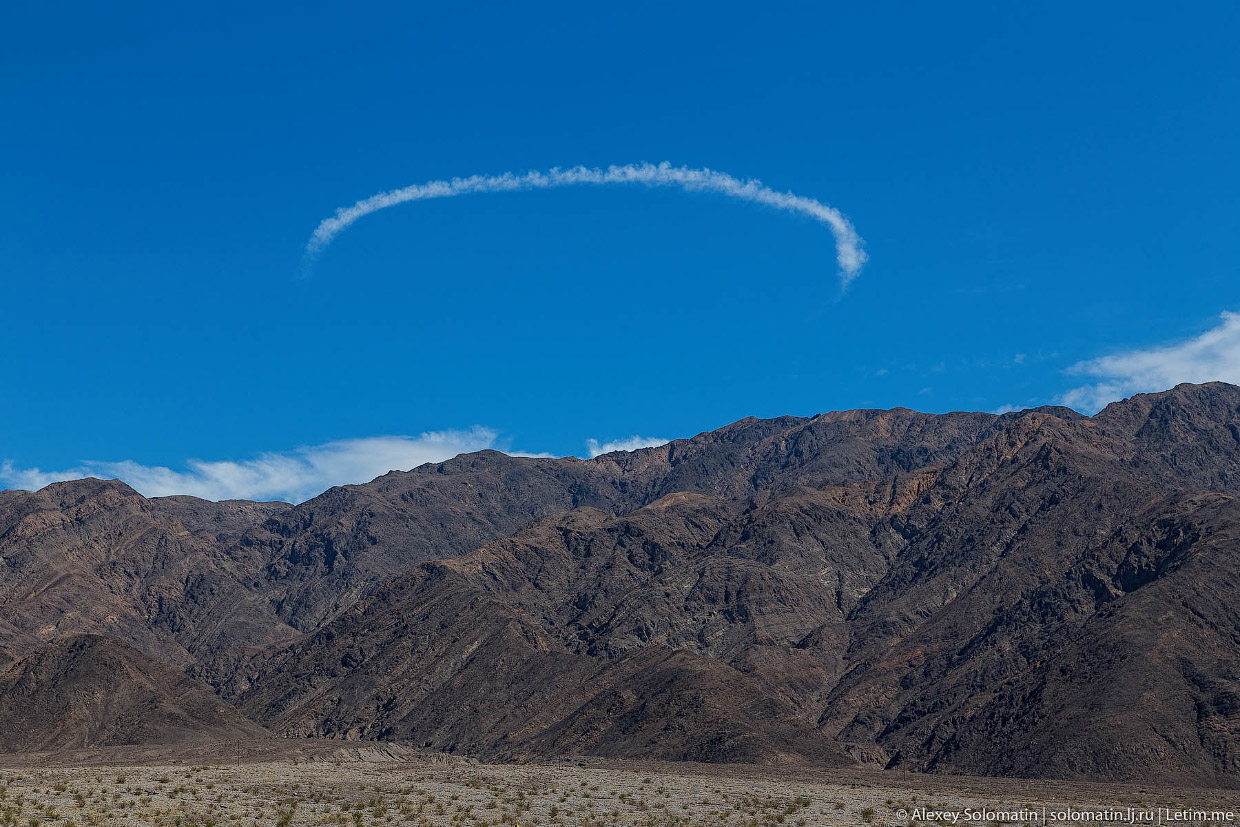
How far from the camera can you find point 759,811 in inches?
2436

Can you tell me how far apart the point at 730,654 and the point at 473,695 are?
4077cm

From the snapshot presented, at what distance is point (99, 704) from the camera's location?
14600 centimetres

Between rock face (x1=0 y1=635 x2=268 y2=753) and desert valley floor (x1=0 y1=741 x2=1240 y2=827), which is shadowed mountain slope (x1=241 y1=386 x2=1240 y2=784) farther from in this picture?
desert valley floor (x1=0 y1=741 x2=1240 y2=827)

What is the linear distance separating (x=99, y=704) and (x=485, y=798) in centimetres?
9548

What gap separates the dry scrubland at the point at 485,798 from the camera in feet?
177

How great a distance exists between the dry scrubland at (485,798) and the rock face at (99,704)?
5756cm

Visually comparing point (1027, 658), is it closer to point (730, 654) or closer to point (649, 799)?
point (730, 654)

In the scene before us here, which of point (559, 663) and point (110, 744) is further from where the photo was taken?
point (559, 663)

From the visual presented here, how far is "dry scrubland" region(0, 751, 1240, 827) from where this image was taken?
54.0m

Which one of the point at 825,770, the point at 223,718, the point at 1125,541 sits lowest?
the point at 825,770

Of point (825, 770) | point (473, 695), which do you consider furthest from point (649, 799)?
point (473, 695)

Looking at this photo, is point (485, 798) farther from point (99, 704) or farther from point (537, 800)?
point (99, 704)

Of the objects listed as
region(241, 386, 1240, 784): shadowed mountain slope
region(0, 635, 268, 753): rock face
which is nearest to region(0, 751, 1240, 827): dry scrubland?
region(241, 386, 1240, 784): shadowed mountain slope

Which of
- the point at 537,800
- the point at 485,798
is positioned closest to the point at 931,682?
the point at 537,800
